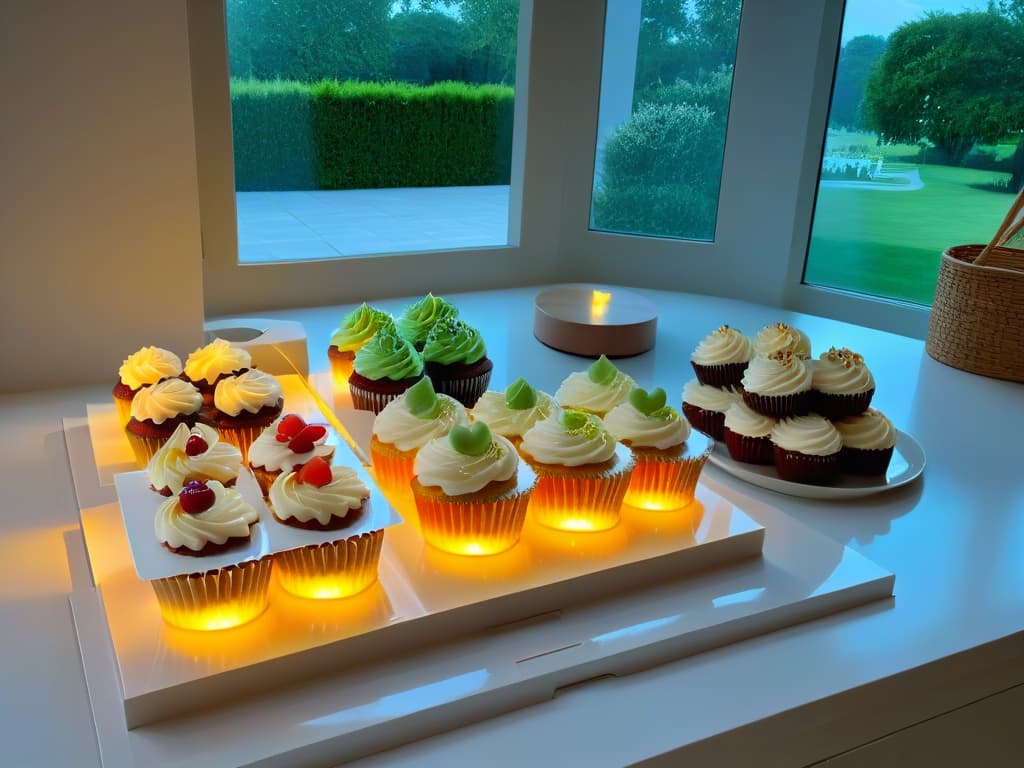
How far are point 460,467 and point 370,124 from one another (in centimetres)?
135

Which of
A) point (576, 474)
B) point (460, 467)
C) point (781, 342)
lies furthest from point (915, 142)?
point (460, 467)

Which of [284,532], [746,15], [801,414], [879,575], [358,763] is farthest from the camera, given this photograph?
[746,15]

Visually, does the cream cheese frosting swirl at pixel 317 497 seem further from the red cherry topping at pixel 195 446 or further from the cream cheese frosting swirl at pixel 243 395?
the cream cheese frosting swirl at pixel 243 395

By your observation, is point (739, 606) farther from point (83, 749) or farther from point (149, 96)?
point (149, 96)

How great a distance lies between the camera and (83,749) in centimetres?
71

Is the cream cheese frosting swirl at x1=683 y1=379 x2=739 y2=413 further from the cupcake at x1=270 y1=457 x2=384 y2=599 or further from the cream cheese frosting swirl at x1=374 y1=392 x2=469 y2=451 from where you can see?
the cupcake at x1=270 y1=457 x2=384 y2=599

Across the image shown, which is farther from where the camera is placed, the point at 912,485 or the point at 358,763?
the point at 912,485

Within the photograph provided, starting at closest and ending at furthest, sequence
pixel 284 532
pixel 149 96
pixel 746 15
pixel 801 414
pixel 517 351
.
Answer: pixel 284 532, pixel 801 414, pixel 149 96, pixel 517 351, pixel 746 15

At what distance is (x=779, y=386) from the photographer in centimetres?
117

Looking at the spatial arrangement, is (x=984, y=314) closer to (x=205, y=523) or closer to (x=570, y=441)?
(x=570, y=441)

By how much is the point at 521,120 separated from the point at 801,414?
122cm

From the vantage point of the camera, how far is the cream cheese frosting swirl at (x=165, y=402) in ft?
3.49

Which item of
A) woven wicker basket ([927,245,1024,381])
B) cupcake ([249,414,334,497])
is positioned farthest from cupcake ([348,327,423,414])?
woven wicker basket ([927,245,1024,381])

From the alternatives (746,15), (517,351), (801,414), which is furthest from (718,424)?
(746,15)
